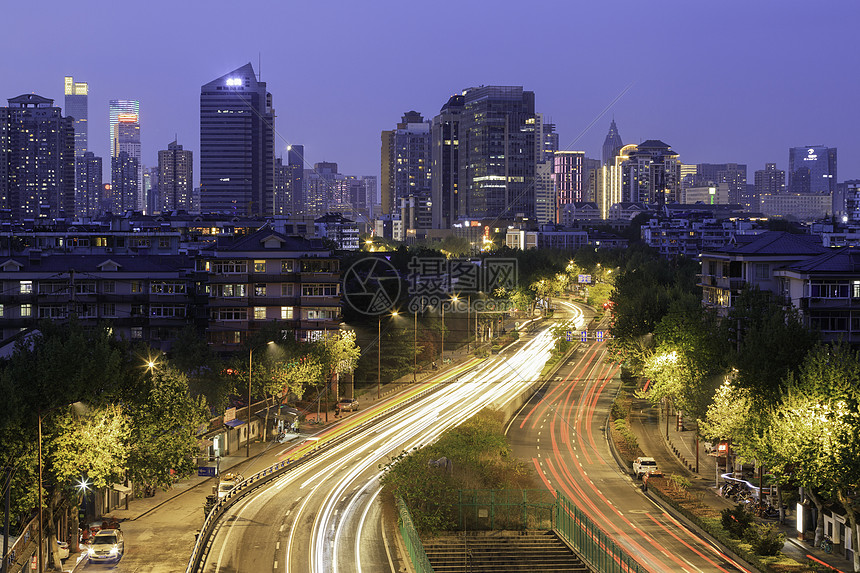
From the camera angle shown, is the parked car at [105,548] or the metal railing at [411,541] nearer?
the metal railing at [411,541]

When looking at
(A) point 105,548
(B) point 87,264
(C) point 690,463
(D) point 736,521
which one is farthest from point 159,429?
(B) point 87,264

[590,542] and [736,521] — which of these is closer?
[590,542]

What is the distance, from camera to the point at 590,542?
32.3 meters

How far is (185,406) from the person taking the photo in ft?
122

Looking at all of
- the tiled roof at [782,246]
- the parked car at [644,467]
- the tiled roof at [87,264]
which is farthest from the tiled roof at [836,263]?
the tiled roof at [87,264]

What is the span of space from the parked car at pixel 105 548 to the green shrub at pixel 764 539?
21.7 m

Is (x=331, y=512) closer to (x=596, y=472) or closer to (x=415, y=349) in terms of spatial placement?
(x=596, y=472)

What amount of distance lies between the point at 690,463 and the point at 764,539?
49.9ft

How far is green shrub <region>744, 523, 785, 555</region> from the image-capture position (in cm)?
3241

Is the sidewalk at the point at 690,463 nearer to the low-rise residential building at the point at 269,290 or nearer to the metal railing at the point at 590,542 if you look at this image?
the metal railing at the point at 590,542

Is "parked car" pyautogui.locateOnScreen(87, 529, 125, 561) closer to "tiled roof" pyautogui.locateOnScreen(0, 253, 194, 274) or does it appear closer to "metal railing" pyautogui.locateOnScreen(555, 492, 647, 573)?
"metal railing" pyautogui.locateOnScreen(555, 492, 647, 573)

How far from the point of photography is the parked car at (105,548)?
31391 mm

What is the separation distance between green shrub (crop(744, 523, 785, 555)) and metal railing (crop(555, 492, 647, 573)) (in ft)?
15.6

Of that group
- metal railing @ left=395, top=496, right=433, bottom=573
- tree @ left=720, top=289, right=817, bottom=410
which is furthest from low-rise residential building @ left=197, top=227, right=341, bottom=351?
tree @ left=720, top=289, right=817, bottom=410
